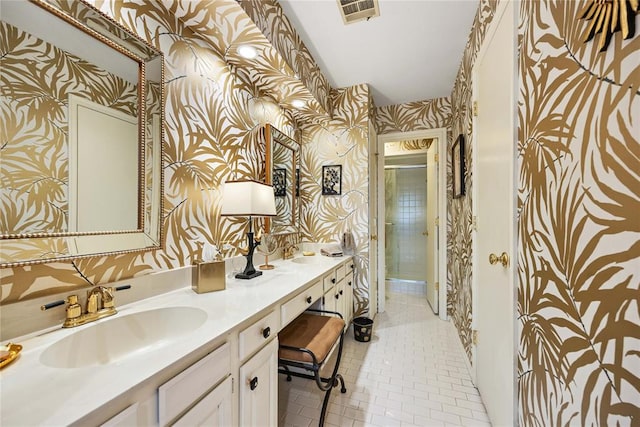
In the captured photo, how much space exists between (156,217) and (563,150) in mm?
1544

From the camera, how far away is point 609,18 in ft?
1.74

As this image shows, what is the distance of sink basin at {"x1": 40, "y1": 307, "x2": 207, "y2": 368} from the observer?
73 centimetres

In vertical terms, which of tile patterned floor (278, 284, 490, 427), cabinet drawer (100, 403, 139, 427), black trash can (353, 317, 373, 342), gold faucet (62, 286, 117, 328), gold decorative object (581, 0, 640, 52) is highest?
gold decorative object (581, 0, 640, 52)

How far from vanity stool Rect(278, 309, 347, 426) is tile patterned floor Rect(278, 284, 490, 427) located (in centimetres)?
17

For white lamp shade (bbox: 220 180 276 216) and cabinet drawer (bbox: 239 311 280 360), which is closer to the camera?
cabinet drawer (bbox: 239 311 280 360)

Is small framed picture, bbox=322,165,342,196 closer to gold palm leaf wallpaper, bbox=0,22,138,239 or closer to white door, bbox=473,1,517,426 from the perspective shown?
white door, bbox=473,1,517,426

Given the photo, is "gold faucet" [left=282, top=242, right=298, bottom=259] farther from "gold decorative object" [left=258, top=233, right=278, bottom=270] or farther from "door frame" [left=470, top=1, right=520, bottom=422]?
"door frame" [left=470, top=1, right=520, bottom=422]

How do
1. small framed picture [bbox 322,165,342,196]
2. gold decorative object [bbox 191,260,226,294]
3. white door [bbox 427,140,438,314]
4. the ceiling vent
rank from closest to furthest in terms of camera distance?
1. gold decorative object [bbox 191,260,226,294]
2. the ceiling vent
3. small framed picture [bbox 322,165,342,196]
4. white door [bbox 427,140,438,314]

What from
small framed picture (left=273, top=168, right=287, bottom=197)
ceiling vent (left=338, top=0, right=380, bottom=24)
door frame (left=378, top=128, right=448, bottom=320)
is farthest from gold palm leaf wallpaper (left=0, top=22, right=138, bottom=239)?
door frame (left=378, top=128, right=448, bottom=320)

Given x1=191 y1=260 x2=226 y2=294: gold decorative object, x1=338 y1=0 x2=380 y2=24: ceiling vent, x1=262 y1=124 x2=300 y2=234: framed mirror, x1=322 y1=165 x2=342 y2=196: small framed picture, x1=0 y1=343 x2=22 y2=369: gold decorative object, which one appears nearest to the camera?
A: x1=0 y1=343 x2=22 y2=369: gold decorative object

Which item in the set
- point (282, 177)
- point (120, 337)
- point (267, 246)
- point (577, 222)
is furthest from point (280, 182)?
point (577, 222)

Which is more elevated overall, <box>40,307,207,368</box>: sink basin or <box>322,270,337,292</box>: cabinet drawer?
<box>40,307,207,368</box>: sink basin

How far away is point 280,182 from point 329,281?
38.7 inches

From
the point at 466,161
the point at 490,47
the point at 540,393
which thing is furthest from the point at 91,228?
the point at 466,161
